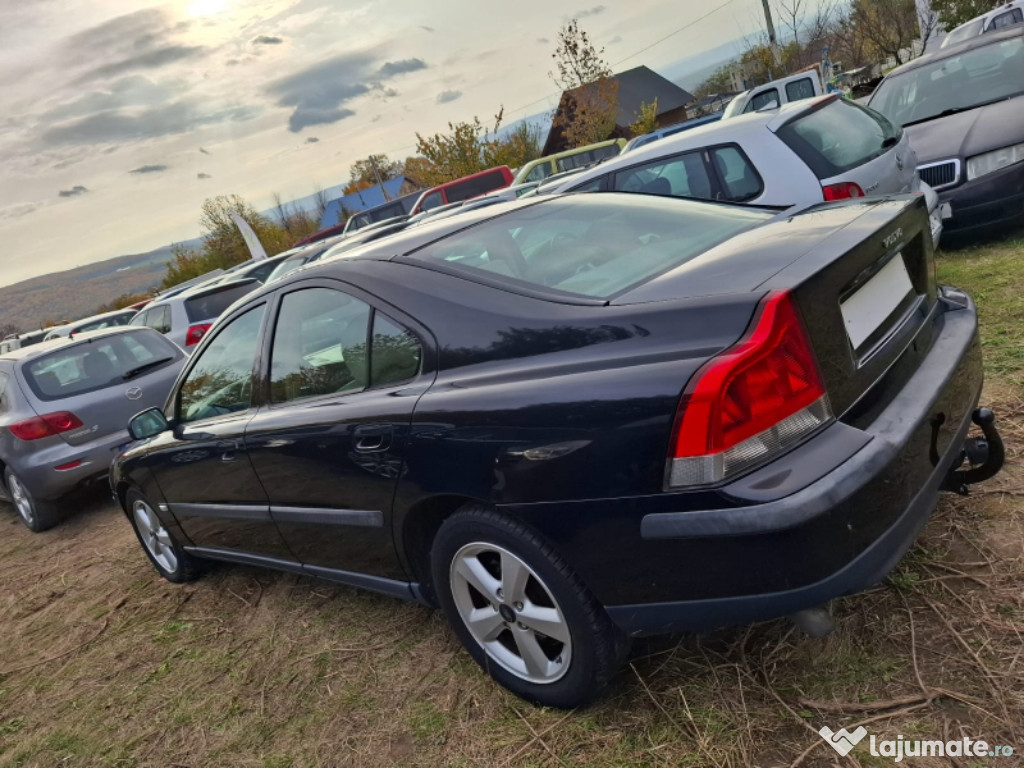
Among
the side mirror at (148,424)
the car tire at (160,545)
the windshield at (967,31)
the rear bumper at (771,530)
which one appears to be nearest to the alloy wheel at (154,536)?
the car tire at (160,545)

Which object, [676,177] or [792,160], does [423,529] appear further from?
[676,177]

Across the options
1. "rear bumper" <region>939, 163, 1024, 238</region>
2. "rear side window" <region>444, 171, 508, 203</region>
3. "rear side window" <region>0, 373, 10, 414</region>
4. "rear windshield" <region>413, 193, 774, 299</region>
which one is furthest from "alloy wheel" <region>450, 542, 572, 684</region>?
"rear side window" <region>444, 171, 508, 203</region>

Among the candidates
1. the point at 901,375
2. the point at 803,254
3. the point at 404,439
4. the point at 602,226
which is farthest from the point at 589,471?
the point at 602,226

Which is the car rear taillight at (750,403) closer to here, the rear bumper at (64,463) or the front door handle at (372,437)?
the front door handle at (372,437)

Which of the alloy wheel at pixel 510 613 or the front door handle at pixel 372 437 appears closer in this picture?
the alloy wheel at pixel 510 613

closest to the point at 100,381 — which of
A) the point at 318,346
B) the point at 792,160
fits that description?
the point at 318,346

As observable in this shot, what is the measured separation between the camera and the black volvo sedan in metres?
1.81

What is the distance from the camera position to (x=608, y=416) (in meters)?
1.88

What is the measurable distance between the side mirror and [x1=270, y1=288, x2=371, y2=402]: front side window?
3.58 feet

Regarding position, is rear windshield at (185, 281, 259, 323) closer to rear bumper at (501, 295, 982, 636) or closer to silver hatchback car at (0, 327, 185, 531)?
silver hatchback car at (0, 327, 185, 531)

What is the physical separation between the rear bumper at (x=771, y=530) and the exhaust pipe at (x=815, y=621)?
0.56ft

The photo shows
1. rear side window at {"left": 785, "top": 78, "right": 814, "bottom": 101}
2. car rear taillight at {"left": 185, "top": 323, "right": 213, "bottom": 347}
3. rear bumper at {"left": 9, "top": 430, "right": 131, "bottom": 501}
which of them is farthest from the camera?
rear side window at {"left": 785, "top": 78, "right": 814, "bottom": 101}

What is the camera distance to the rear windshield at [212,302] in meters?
11.0

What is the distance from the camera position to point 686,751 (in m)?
2.08
